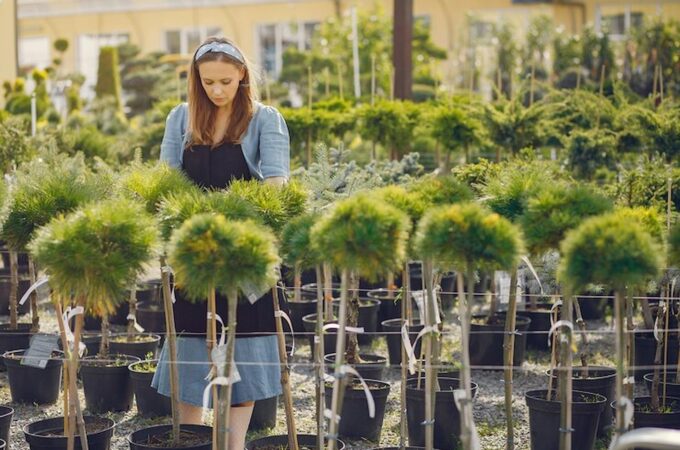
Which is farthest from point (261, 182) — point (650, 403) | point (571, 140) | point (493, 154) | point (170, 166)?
point (493, 154)

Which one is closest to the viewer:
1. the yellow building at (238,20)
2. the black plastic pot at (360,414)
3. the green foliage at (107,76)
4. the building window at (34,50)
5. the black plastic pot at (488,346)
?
the black plastic pot at (360,414)

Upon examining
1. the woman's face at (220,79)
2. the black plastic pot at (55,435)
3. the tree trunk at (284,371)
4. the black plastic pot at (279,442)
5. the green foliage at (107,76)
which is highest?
the green foliage at (107,76)

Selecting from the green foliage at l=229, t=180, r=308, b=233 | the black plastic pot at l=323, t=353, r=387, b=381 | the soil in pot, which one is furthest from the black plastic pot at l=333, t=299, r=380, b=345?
the green foliage at l=229, t=180, r=308, b=233

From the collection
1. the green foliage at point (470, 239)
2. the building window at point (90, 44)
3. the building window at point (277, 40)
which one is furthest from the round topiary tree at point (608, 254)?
the building window at point (90, 44)

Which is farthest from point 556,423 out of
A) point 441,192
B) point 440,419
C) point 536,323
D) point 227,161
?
point 536,323

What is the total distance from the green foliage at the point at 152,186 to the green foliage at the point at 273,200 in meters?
0.18

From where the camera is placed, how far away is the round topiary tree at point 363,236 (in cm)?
305

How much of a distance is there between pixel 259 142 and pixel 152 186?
22.6 inches

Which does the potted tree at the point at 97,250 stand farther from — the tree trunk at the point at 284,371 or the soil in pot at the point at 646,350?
the soil in pot at the point at 646,350

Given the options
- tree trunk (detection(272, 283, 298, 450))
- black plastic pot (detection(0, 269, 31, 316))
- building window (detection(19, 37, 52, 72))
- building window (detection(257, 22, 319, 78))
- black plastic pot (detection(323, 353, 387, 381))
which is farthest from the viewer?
building window (detection(19, 37, 52, 72))

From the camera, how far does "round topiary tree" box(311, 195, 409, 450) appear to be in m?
3.05

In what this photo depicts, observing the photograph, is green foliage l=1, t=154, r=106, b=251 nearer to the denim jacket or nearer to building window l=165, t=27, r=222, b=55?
the denim jacket

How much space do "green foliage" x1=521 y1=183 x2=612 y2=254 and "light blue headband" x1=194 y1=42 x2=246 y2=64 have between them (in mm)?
1248

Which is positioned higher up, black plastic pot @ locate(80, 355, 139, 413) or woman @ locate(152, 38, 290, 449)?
woman @ locate(152, 38, 290, 449)
